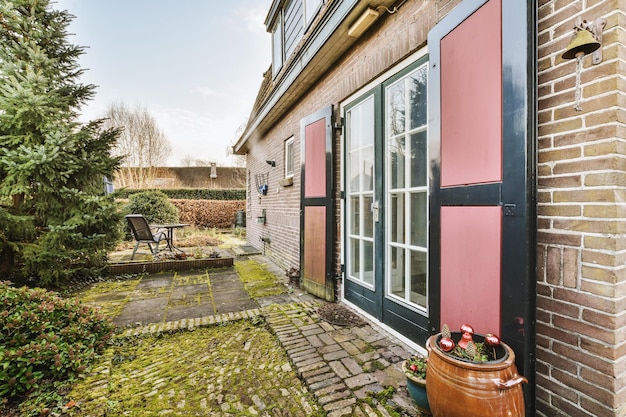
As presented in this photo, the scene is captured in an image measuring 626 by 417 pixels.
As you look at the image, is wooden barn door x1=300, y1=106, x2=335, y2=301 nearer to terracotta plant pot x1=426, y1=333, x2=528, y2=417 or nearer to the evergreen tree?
terracotta plant pot x1=426, y1=333, x2=528, y2=417

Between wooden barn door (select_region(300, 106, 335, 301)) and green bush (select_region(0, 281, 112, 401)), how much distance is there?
2.41m

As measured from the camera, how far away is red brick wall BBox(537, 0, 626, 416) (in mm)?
1274

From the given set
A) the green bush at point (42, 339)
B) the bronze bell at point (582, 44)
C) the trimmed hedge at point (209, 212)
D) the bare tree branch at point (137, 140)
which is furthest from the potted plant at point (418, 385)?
the bare tree branch at point (137, 140)

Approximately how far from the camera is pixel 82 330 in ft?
8.41

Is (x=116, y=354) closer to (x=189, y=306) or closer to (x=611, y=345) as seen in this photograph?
(x=189, y=306)

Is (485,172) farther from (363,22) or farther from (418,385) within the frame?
(363,22)

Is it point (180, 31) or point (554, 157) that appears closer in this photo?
point (554, 157)

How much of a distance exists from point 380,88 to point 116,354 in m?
3.57

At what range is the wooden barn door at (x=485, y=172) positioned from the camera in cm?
147

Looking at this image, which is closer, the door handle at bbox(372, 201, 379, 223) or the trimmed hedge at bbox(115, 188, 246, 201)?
the door handle at bbox(372, 201, 379, 223)

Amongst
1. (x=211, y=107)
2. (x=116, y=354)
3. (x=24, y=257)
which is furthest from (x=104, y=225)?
(x=211, y=107)

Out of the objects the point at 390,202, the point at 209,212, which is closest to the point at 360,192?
the point at 390,202

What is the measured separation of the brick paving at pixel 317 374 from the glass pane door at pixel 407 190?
1.80ft

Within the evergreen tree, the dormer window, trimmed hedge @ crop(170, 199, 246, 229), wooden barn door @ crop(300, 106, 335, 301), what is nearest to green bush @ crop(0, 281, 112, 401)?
Result: the evergreen tree
